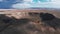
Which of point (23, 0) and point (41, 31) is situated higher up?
point (23, 0)

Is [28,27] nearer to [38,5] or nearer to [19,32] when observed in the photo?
[19,32]

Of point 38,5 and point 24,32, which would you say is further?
point 24,32

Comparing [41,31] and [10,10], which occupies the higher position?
[10,10]

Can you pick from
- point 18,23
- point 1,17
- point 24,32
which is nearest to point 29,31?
point 24,32

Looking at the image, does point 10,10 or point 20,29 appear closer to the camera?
point 10,10

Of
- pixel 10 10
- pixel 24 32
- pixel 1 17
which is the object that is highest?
pixel 10 10

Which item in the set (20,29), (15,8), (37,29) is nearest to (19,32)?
(20,29)

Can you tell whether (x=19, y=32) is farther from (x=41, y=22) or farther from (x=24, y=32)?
(x=41, y=22)
